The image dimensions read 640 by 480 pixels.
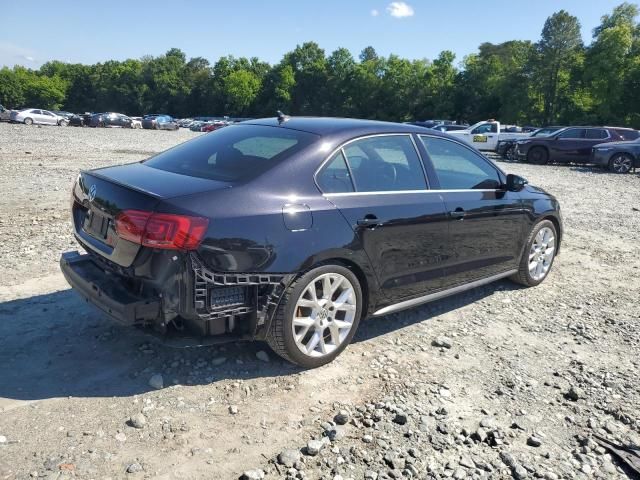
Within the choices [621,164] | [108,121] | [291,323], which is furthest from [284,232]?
[108,121]

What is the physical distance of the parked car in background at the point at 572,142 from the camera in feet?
65.5

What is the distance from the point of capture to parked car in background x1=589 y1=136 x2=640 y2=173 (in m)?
18.4

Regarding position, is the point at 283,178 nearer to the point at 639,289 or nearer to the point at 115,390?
the point at 115,390

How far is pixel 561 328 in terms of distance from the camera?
447 centimetres

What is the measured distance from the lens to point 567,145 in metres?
20.3

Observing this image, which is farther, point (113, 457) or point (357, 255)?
point (357, 255)

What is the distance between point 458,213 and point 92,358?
303 centimetres

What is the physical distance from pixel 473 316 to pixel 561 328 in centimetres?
75

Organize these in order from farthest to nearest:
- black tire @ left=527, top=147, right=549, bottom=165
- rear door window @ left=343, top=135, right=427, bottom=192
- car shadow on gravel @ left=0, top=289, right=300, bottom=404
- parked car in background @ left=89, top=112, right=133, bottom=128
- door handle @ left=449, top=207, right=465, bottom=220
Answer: parked car in background @ left=89, top=112, right=133, bottom=128
black tire @ left=527, top=147, right=549, bottom=165
door handle @ left=449, top=207, right=465, bottom=220
rear door window @ left=343, top=135, right=427, bottom=192
car shadow on gravel @ left=0, top=289, right=300, bottom=404

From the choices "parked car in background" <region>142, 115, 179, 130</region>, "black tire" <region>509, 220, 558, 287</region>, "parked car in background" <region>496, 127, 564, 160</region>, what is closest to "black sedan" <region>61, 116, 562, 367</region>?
"black tire" <region>509, 220, 558, 287</region>

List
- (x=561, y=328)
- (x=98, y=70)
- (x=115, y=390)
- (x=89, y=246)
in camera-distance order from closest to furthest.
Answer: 1. (x=115, y=390)
2. (x=89, y=246)
3. (x=561, y=328)
4. (x=98, y=70)

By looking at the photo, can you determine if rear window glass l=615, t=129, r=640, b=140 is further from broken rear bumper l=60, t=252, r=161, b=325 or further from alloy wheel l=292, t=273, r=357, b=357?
broken rear bumper l=60, t=252, r=161, b=325

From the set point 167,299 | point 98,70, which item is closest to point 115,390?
point 167,299

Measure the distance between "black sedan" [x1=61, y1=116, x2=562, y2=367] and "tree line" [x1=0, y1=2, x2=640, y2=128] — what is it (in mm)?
55206
